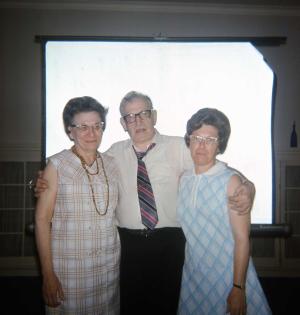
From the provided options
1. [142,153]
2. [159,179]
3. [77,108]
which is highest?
[77,108]

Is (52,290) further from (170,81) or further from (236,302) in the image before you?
(170,81)

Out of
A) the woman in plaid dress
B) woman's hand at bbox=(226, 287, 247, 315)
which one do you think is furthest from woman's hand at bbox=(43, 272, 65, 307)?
woman's hand at bbox=(226, 287, 247, 315)

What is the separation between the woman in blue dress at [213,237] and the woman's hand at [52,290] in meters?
0.62

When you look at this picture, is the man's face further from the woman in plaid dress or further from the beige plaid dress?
the beige plaid dress

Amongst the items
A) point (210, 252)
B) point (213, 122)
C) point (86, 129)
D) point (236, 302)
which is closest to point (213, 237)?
point (210, 252)

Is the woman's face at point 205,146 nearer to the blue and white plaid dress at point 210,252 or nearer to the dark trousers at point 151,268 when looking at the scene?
the blue and white plaid dress at point 210,252

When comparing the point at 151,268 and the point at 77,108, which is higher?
the point at 77,108

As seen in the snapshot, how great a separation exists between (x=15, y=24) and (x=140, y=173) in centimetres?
222

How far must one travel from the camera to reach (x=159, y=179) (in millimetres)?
1493

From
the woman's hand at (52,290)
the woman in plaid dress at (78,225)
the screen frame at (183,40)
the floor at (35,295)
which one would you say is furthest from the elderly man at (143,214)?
the floor at (35,295)

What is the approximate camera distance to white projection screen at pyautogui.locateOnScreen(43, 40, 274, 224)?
2008 mm

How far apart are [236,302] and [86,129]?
3.51ft

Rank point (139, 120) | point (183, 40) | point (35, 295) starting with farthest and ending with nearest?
point (35, 295) → point (183, 40) → point (139, 120)

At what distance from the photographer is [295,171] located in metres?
2.71
